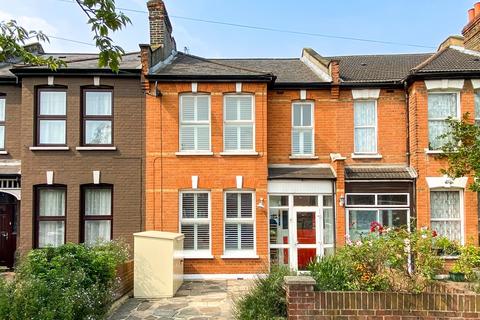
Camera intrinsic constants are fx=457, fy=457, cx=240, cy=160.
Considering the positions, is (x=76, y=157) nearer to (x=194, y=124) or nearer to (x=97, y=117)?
(x=97, y=117)

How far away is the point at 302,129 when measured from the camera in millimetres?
15477

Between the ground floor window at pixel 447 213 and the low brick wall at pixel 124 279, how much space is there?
30.4 feet

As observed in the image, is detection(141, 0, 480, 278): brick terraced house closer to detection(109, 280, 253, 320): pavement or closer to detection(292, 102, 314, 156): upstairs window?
detection(292, 102, 314, 156): upstairs window

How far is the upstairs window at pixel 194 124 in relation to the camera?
1472 centimetres

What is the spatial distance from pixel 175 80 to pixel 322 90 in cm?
491

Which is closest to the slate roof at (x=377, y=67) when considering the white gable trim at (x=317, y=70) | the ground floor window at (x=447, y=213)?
the white gable trim at (x=317, y=70)

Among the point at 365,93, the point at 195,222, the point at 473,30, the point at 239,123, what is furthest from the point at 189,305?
the point at 473,30

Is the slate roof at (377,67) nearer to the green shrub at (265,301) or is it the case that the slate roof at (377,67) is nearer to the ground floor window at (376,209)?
the ground floor window at (376,209)

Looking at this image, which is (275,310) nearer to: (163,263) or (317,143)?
(163,263)

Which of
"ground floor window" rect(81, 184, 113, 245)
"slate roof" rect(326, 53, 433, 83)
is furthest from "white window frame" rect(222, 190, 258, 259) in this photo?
"slate roof" rect(326, 53, 433, 83)

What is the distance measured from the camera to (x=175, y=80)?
14.5m

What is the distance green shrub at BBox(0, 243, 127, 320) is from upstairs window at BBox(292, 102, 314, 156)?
740 centimetres

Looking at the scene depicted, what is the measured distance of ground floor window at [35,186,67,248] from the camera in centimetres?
1455

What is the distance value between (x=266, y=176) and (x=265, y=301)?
283 inches
